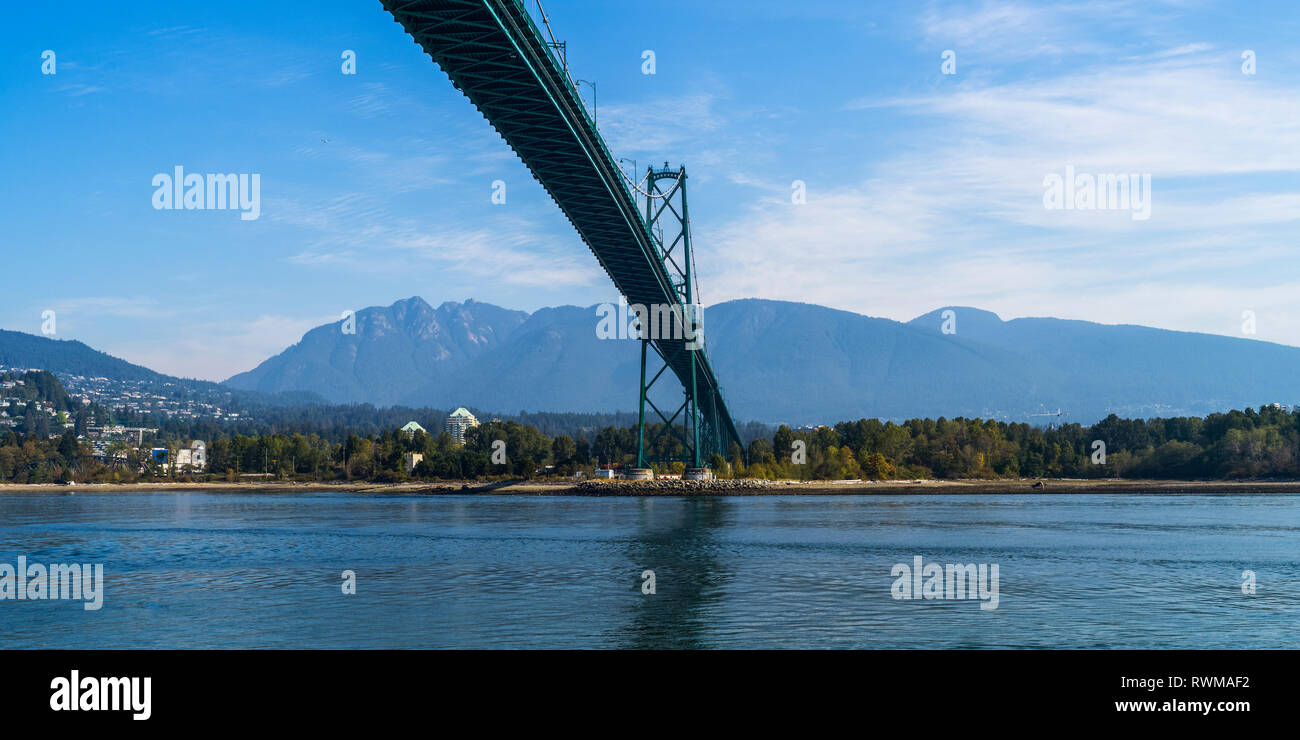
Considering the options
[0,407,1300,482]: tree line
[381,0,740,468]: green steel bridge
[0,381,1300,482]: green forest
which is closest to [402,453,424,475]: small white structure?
[0,381,1300,482]: green forest

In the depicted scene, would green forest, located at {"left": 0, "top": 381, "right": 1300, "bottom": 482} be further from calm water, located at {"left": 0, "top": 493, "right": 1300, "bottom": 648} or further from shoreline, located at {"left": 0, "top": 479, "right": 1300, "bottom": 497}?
calm water, located at {"left": 0, "top": 493, "right": 1300, "bottom": 648}

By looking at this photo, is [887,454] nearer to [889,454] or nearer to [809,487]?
[889,454]

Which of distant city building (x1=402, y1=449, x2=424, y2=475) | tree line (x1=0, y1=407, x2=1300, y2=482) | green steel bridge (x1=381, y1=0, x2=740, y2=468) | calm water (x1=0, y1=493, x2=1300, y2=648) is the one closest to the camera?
calm water (x1=0, y1=493, x2=1300, y2=648)

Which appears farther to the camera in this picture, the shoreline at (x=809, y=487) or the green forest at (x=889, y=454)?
the green forest at (x=889, y=454)

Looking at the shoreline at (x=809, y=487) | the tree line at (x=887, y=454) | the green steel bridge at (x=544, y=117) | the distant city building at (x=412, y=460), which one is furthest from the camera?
the distant city building at (x=412, y=460)

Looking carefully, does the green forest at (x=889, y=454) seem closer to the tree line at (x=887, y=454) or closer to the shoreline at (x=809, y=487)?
the tree line at (x=887, y=454)

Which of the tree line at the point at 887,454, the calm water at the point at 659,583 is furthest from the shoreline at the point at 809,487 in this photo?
the calm water at the point at 659,583

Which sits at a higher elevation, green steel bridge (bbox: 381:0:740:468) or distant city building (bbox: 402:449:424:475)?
green steel bridge (bbox: 381:0:740:468)
